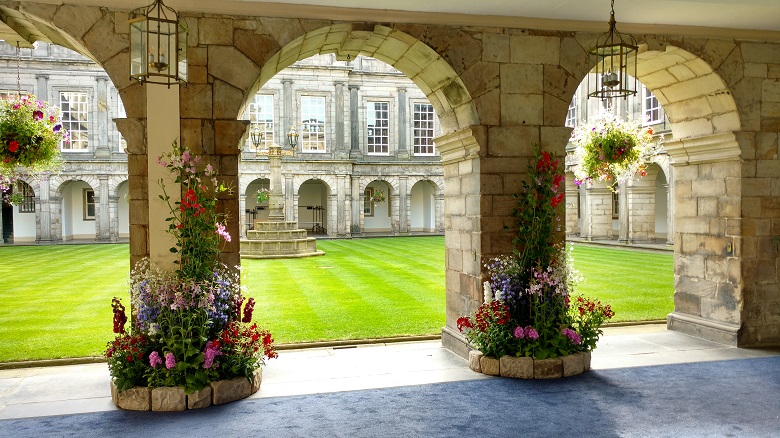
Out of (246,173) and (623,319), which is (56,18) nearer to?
(623,319)

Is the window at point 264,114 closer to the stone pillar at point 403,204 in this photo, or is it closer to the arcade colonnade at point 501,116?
the stone pillar at point 403,204

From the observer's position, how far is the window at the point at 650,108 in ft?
55.8

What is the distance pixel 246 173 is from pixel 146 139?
20.3 meters

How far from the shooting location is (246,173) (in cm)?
2416

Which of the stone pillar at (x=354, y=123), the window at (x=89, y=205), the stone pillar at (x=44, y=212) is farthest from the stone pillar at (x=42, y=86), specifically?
the stone pillar at (x=354, y=123)

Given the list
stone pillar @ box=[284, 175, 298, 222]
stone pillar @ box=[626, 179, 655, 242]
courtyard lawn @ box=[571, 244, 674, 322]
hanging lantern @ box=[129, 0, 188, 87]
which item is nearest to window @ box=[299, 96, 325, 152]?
stone pillar @ box=[284, 175, 298, 222]

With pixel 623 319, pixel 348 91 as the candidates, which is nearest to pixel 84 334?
pixel 623 319

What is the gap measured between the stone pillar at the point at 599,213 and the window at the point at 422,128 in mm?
8578

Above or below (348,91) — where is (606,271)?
below

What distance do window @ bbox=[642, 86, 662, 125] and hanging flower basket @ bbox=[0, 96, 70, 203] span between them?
52.2ft

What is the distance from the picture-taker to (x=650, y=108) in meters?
17.2

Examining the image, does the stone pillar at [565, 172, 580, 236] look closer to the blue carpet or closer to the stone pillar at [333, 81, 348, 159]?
the stone pillar at [333, 81, 348, 159]

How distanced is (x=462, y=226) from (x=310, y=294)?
4348 millimetres

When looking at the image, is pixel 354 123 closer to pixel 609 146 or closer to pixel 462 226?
pixel 609 146
